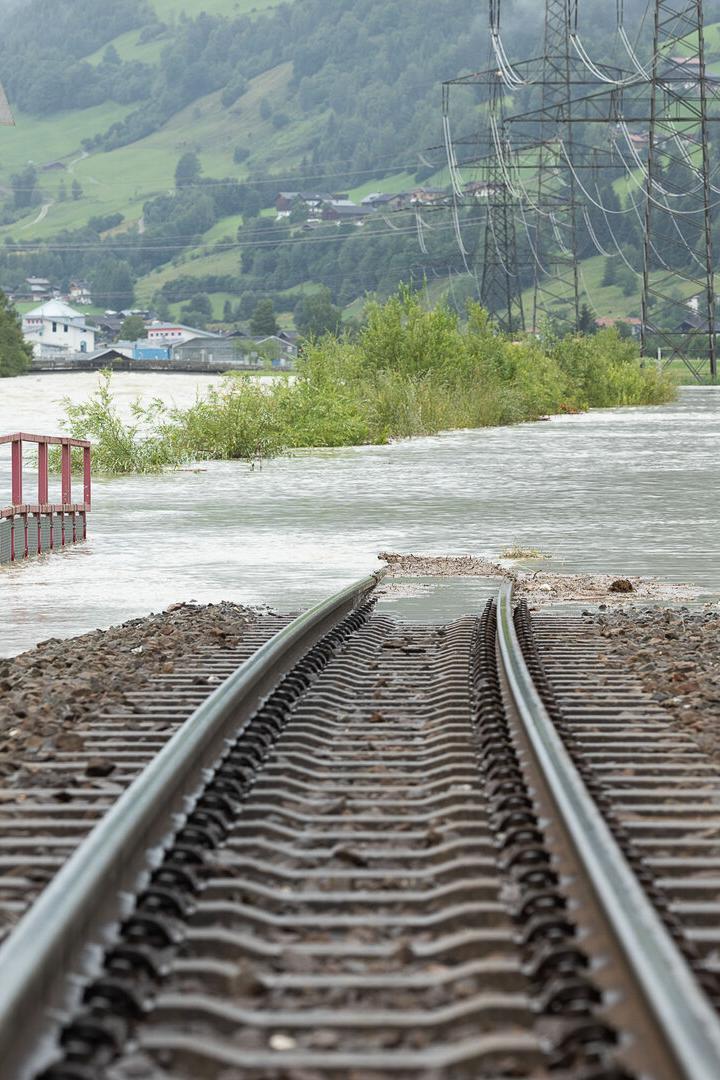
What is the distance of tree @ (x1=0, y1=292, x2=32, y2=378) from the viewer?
420 feet

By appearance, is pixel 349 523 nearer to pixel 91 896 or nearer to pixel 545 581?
pixel 545 581

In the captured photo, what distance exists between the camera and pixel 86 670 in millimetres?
9438

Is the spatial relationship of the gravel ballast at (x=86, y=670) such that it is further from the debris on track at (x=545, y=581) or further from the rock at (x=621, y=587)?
the rock at (x=621, y=587)

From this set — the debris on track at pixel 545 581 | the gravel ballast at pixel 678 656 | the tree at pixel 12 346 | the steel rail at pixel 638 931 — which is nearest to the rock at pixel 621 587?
the debris on track at pixel 545 581

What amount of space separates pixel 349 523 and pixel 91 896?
17090 mm

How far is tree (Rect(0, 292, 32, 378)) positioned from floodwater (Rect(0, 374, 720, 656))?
3543 inches

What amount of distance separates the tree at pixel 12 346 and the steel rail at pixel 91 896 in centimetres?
12016

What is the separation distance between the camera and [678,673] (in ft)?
30.7

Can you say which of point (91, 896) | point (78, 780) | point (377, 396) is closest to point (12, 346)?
point (377, 396)

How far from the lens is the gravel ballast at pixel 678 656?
8.00 meters

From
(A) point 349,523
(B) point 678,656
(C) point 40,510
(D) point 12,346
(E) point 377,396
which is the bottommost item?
(B) point 678,656

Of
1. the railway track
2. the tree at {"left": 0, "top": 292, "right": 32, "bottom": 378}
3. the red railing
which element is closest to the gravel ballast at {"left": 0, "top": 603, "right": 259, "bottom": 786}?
the railway track

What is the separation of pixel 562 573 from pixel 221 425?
21.6 meters

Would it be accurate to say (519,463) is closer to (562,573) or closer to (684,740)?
(562,573)
